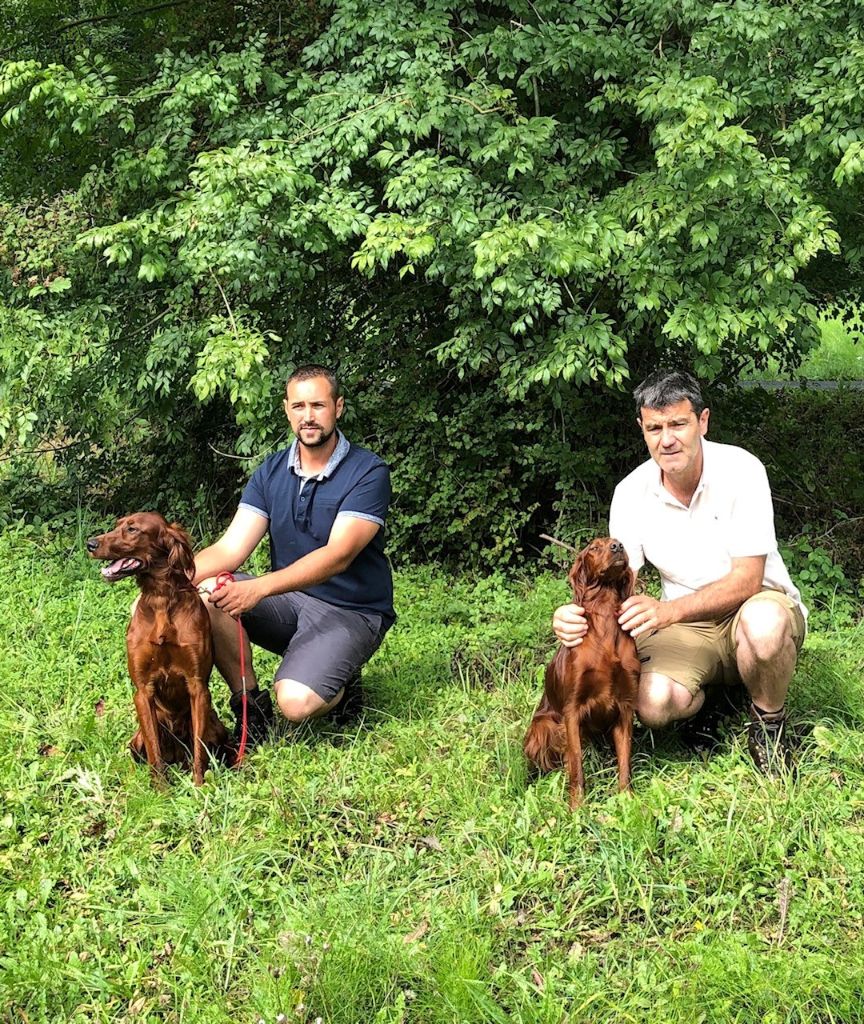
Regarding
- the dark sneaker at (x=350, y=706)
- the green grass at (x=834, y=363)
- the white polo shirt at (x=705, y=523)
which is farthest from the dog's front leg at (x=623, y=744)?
the green grass at (x=834, y=363)

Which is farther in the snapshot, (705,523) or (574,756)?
(705,523)

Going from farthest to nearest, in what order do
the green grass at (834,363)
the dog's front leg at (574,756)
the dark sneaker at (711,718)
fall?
1. the green grass at (834,363)
2. the dark sneaker at (711,718)
3. the dog's front leg at (574,756)

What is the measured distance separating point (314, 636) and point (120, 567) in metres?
0.94

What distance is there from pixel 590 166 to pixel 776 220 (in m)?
1.23

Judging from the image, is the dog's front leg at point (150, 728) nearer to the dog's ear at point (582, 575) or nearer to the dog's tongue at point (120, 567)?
the dog's tongue at point (120, 567)

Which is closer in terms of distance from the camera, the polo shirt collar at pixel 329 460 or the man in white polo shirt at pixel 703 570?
the man in white polo shirt at pixel 703 570

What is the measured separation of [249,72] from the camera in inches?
225

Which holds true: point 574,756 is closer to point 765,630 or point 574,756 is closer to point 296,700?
point 765,630

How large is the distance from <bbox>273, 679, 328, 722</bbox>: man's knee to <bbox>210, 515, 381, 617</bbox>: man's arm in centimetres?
33

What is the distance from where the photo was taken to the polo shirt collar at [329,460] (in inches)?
172

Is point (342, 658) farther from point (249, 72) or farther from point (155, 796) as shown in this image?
point (249, 72)

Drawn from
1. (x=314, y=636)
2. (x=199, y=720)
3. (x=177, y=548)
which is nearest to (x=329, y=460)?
(x=314, y=636)

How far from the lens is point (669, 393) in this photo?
3.75 m

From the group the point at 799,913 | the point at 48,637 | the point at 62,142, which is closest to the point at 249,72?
the point at 62,142
